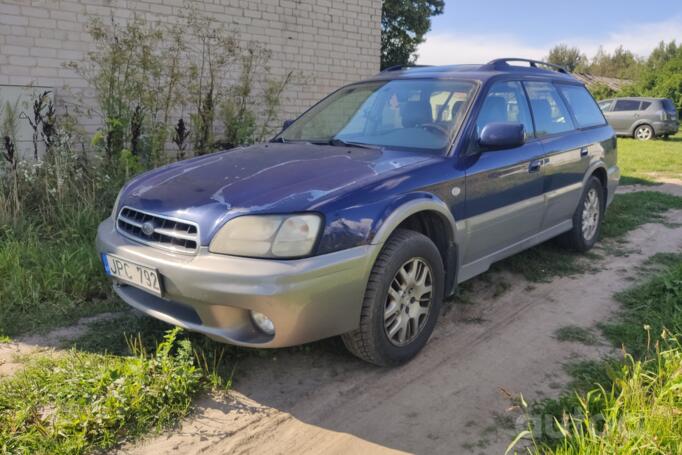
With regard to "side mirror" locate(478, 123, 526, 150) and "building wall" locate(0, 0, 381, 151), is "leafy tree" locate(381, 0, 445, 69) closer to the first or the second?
"building wall" locate(0, 0, 381, 151)

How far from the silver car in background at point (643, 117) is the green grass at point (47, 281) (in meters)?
19.9

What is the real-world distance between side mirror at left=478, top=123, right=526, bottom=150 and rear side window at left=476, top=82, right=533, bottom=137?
12 cm

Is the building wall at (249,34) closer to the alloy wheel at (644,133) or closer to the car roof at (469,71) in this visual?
the car roof at (469,71)

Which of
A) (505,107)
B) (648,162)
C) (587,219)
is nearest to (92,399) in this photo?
(505,107)

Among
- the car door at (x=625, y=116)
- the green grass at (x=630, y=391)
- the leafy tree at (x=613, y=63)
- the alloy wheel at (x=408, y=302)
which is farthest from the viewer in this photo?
the leafy tree at (x=613, y=63)

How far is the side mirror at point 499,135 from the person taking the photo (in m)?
3.41

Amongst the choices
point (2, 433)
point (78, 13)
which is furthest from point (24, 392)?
point (78, 13)

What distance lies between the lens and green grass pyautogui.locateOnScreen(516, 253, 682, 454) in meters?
2.06

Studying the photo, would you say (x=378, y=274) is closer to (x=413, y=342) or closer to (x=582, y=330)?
(x=413, y=342)

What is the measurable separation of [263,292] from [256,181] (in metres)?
0.71

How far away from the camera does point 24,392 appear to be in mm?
2670

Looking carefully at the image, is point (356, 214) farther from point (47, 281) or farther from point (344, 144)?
point (47, 281)

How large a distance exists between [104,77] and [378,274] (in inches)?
180

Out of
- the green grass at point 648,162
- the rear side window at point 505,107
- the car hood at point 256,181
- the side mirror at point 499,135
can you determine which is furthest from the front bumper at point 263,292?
the green grass at point 648,162
